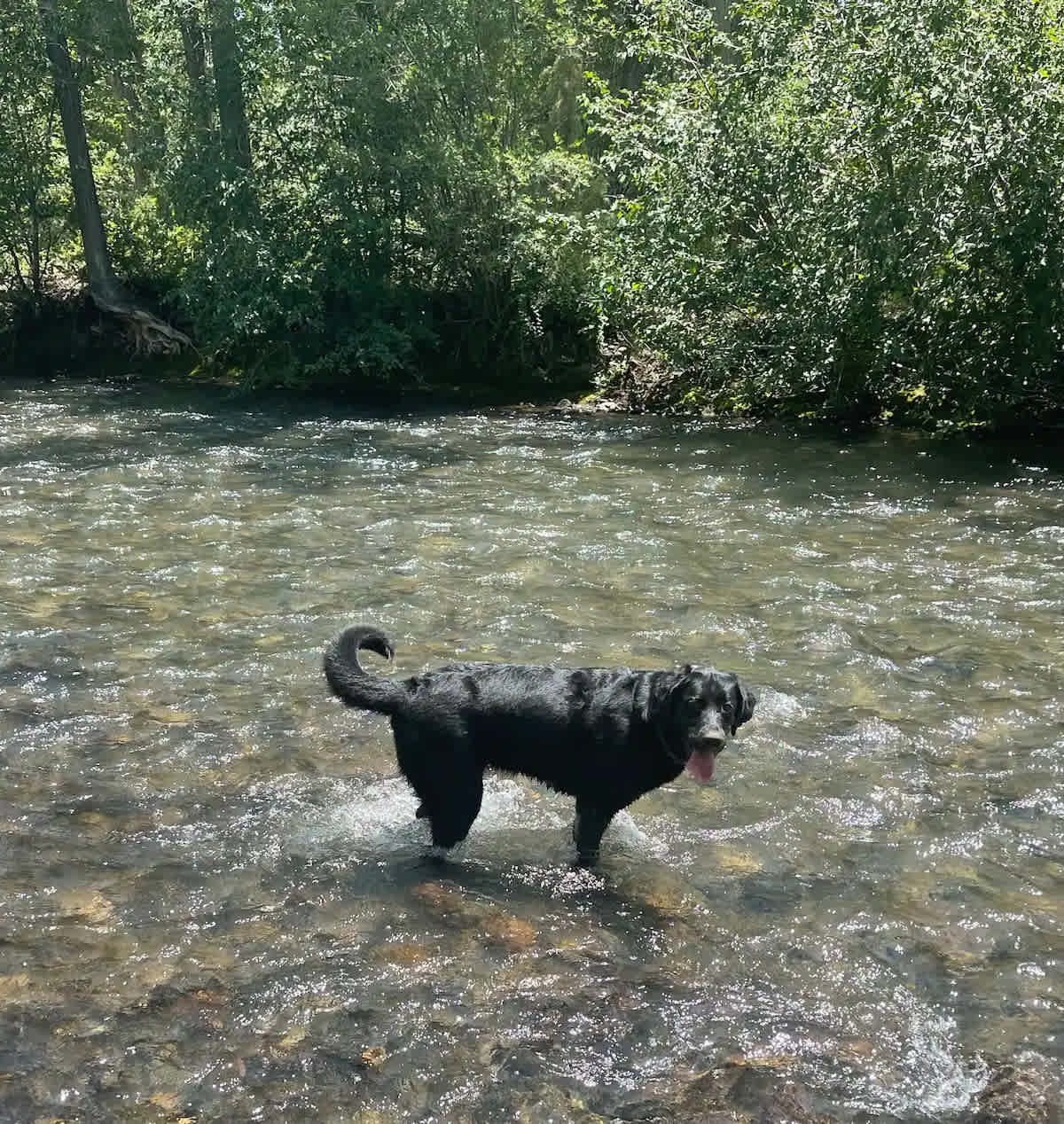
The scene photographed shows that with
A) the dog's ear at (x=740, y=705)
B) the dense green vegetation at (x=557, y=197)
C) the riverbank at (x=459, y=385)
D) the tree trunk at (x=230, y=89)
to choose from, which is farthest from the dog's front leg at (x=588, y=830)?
the tree trunk at (x=230, y=89)

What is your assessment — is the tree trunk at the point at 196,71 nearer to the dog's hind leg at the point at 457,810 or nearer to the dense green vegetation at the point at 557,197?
the dense green vegetation at the point at 557,197

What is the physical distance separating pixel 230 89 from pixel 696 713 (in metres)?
19.3

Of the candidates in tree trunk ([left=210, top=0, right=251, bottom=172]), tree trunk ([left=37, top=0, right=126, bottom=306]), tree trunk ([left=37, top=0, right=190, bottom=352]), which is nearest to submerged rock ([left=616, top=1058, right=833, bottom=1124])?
tree trunk ([left=210, top=0, right=251, bottom=172])

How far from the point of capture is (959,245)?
1402cm

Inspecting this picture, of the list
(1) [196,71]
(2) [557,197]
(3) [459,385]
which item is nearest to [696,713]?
(2) [557,197]

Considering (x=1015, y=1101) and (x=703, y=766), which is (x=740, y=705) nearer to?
(x=703, y=766)

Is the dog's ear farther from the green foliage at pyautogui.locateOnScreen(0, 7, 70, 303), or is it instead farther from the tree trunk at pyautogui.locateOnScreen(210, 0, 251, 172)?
the green foliage at pyautogui.locateOnScreen(0, 7, 70, 303)

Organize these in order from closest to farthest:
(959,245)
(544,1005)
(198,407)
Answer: (544,1005) < (959,245) < (198,407)

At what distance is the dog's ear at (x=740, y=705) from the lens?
5.11m

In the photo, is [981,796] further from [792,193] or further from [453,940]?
[792,193]

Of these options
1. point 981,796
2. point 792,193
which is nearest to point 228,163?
point 792,193

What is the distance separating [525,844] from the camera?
566 cm

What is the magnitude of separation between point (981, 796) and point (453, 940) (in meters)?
2.91

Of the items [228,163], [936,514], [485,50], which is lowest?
[936,514]
